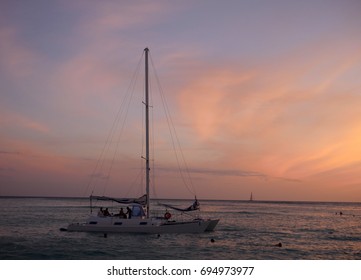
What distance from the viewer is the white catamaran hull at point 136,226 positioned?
41.7 m

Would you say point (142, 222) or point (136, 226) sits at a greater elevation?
point (142, 222)

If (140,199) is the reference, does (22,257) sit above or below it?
below

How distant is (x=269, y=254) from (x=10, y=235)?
2811cm

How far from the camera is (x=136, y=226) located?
41625 millimetres

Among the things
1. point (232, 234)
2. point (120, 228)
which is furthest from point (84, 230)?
point (232, 234)

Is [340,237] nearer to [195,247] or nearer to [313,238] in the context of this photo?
[313,238]

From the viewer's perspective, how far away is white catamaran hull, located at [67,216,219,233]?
41.7m

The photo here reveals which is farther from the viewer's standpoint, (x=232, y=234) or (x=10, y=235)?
(x=232, y=234)

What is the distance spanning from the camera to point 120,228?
1650 inches
